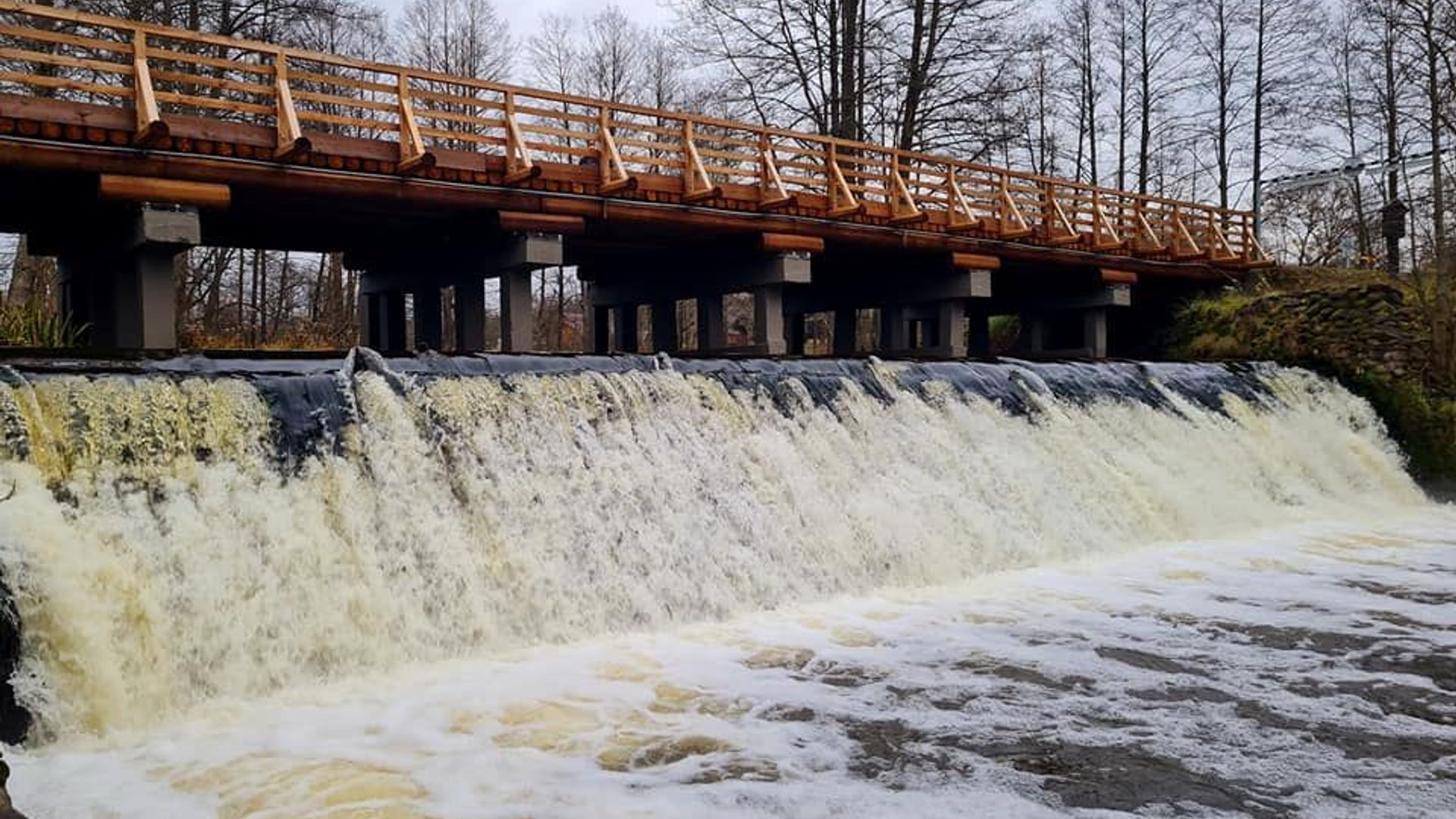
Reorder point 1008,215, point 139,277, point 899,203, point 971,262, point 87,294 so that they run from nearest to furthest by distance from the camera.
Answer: point 139,277
point 87,294
point 899,203
point 971,262
point 1008,215

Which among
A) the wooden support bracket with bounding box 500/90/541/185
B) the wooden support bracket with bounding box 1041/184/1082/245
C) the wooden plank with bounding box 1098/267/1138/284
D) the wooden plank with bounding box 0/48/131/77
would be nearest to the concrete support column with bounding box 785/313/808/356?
the wooden support bracket with bounding box 1041/184/1082/245

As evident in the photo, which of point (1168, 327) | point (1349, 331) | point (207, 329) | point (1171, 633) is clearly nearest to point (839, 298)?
point (1168, 327)

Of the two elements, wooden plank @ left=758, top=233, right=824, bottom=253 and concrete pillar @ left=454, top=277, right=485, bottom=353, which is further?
wooden plank @ left=758, top=233, right=824, bottom=253

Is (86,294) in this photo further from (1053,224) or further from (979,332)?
(979,332)

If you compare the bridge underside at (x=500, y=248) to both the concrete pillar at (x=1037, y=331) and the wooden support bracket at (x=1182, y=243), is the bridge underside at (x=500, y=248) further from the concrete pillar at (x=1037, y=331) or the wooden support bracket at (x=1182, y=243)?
the wooden support bracket at (x=1182, y=243)

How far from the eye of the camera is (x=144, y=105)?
377 inches

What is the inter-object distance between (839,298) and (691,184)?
6.86m

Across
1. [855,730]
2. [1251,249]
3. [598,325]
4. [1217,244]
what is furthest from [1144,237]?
[855,730]

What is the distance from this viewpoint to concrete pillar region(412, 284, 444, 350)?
16062mm

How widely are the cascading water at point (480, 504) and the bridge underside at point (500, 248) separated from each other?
13.5 feet

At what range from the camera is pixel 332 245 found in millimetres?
15703

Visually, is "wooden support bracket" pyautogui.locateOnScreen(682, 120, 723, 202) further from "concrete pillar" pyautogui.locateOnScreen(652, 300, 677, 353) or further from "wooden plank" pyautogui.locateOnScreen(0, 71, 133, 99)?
"wooden plank" pyautogui.locateOnScreen(0, 71, 133, 99)

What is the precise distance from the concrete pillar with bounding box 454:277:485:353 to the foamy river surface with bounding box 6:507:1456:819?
8.73 metres

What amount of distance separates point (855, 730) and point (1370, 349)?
13.9 meters
